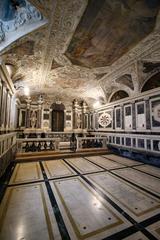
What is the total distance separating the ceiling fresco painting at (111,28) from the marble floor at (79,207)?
15.2ft

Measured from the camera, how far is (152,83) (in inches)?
245

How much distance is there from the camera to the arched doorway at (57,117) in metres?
12.0

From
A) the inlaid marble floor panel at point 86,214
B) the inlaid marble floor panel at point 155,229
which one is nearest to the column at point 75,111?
the inlaid marble floor panel at point 86,214

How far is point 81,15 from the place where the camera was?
3373mm

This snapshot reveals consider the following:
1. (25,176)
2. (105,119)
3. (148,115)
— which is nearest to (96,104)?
(105,119)

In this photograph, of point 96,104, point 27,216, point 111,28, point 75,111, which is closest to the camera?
point 27,216

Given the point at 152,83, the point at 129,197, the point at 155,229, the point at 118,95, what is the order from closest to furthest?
1. the point at 155,229
2. the point at 129,197
3. the point at 152,83
4. the point at 118,95

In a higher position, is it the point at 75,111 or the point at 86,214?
the point at 75,111

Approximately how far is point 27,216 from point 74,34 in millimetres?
4944

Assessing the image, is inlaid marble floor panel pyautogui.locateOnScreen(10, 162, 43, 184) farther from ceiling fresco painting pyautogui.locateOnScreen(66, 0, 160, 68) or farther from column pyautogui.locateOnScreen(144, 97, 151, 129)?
column pyautogui.locateOnScreen(144, 97, 151, 129)

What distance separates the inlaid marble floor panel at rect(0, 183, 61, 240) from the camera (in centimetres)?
181

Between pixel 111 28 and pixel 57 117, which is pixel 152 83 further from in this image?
pixel 57 117

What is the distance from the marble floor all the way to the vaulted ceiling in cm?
444

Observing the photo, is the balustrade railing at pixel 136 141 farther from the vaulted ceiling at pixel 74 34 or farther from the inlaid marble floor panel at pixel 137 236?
the inlaid marble floor panel at pixel 137 236
